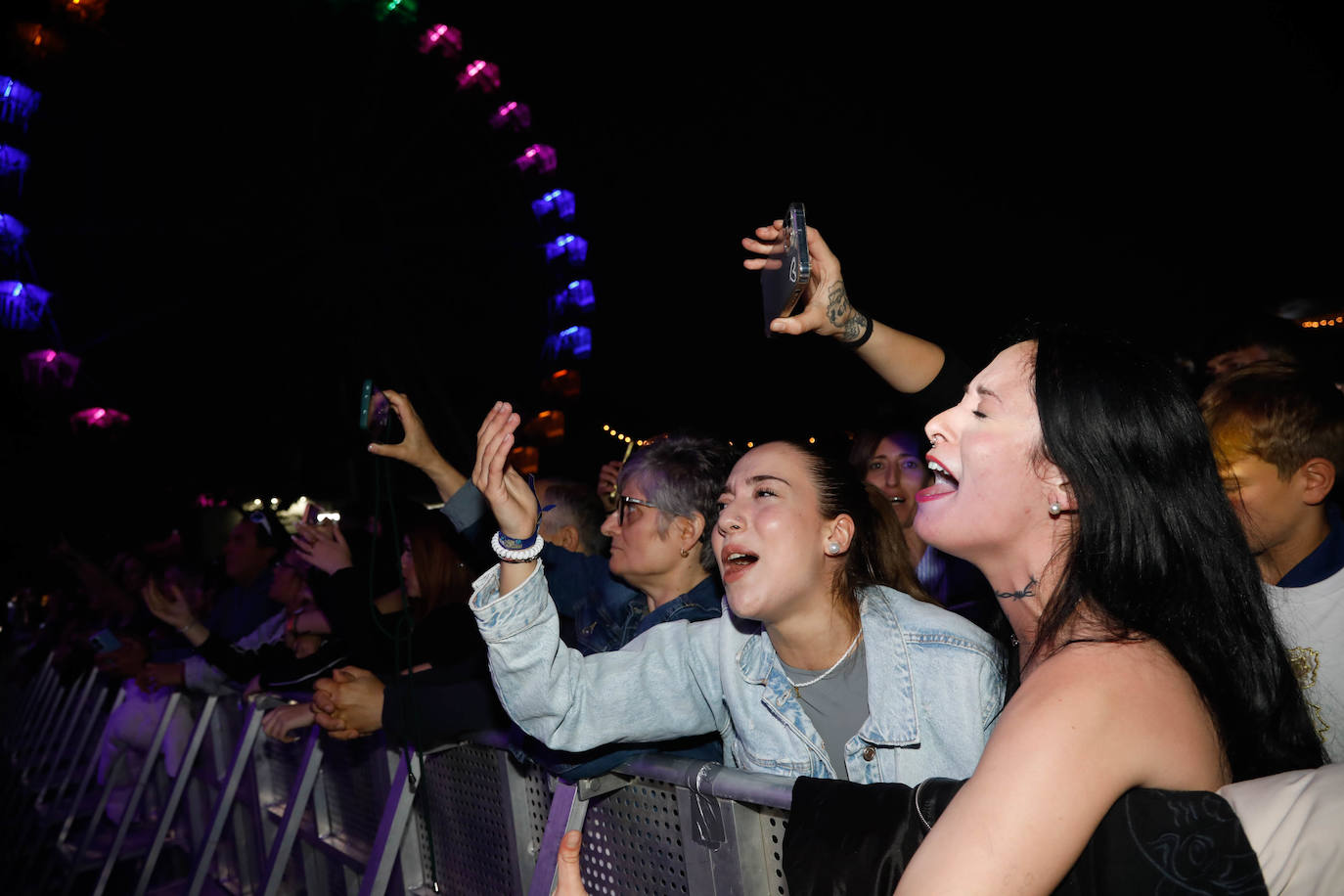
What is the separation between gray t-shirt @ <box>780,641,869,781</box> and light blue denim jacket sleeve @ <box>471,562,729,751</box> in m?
0.21

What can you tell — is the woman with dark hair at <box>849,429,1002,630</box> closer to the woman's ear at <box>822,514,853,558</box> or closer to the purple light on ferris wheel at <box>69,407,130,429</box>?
the woman's ear at <box>822,514,853,558</box>

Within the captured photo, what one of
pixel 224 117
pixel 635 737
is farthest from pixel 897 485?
pixel 224 117

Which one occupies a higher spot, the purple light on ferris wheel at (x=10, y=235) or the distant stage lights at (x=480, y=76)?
the distant stage lights at (x=480, y=76)

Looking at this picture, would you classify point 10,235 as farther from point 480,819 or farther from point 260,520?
point 480,819

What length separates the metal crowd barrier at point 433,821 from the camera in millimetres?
1556

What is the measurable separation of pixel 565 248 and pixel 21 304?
14.5 ft

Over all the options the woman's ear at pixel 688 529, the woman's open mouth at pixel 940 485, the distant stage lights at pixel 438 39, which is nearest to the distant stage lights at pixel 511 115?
the distant stage lights at pixel 438 39

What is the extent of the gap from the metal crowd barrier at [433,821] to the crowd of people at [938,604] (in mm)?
137

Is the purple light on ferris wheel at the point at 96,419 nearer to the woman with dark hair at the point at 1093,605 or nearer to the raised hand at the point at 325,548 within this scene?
the raised hand at the point at 325,548

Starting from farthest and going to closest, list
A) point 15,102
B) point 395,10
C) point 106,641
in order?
point 395,10
point 15,102
point 106,641

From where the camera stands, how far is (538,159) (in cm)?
834

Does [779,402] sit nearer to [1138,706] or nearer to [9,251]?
[9,251]

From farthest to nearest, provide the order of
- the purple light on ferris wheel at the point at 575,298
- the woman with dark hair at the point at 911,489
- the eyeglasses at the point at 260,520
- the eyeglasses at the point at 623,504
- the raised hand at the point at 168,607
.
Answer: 1. the purple light on ferris wheel at the point at 575,298
2. the eyeglasses at the point at 260,520
3. the raised hand at the point at 168,607
4. the woman with dark hair at the point at 911,489
5. the eyeglasses at the point at 623,504

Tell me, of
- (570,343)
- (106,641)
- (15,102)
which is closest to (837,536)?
(106,641)
